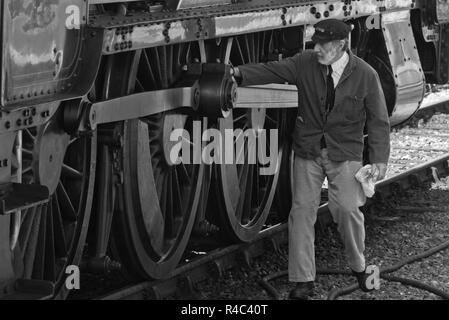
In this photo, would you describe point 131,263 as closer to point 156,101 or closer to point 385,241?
point 156,101

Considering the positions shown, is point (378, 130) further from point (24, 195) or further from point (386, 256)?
point (24, 195)

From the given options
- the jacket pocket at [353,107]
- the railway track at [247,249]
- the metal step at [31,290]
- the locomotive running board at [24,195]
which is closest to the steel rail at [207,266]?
the railway track at [247,249]

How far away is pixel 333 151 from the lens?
22.4ft

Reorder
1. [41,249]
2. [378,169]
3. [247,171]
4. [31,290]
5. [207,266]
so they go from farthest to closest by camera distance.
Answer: [247,171] < [207,266] < [378,169] < [41,249] < [31,290]

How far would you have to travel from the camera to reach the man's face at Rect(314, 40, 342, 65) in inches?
263

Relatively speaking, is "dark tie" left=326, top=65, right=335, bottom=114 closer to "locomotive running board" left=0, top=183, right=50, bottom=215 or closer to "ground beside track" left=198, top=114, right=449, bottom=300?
"ground beside track" left=198, top=114, right=449, bottom=300

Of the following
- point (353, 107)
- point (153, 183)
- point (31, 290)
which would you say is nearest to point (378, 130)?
point (353, 107)

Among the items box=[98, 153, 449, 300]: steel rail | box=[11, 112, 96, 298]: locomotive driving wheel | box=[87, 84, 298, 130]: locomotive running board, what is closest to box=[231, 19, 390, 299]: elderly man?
box=[87, 84, 298, 130]: locomotive running board

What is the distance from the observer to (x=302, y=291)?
22.6 ft

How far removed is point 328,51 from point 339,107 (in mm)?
347

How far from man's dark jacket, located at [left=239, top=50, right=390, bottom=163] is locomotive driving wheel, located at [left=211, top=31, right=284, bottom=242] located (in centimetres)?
62

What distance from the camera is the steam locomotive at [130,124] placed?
17.7 ft

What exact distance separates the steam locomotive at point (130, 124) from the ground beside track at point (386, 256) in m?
0.35
